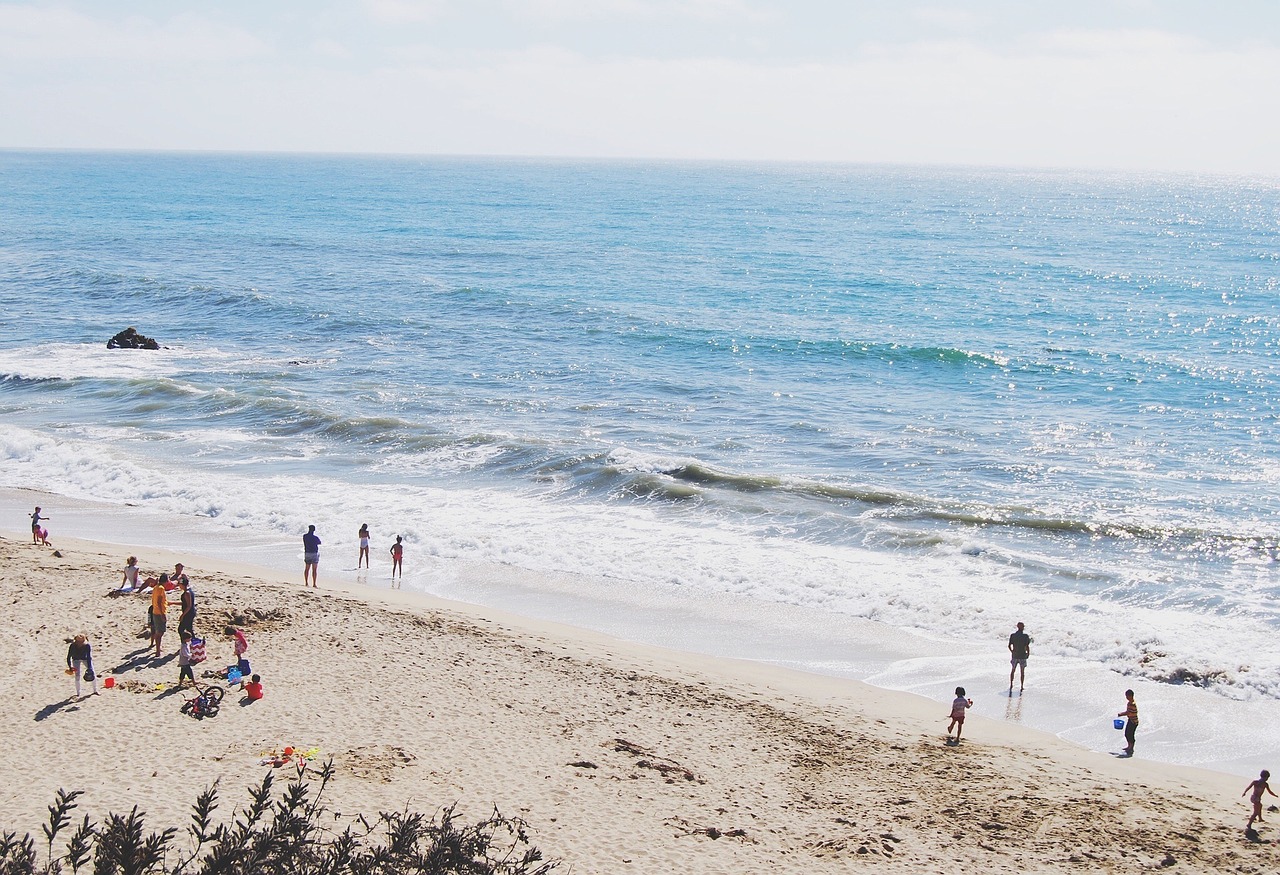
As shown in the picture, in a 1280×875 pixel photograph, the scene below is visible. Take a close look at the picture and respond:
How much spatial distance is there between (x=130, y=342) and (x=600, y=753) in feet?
115

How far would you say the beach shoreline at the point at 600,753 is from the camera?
34.8 ft

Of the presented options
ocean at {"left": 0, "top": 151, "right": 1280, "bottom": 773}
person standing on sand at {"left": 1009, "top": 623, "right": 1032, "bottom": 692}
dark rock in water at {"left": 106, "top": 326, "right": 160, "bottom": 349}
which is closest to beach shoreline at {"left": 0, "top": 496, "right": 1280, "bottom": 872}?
person standing on sand at {"left": 1009, "top": 623, "right": 1032, "bottom": 692}

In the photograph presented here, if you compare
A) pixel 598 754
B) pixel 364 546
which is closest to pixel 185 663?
pixel 598 754

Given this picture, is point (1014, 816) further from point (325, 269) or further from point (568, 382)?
point (325, 269)

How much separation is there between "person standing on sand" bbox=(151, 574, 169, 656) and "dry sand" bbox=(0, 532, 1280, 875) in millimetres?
463

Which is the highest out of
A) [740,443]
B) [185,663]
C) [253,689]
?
[740,443]

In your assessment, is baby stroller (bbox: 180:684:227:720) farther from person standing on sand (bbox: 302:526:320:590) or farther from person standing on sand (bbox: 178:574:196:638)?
person standing on sand (bbox: 302:526:320:590)

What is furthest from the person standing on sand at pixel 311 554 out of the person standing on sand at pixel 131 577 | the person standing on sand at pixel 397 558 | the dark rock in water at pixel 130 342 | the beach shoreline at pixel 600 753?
the dark rock in water at pixel 130 342

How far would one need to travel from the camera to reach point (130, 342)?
129 ft

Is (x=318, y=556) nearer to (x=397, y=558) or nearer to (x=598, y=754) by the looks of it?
(x=397, y=558)

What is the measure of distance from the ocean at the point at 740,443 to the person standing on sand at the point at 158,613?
567 cm

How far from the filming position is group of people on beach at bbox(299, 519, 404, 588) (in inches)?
703

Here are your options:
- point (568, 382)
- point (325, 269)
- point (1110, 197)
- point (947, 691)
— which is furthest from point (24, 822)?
point (1110, 197)

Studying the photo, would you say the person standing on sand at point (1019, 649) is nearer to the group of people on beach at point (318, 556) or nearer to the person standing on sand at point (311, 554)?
the group of people on beach at point (318, 556)
